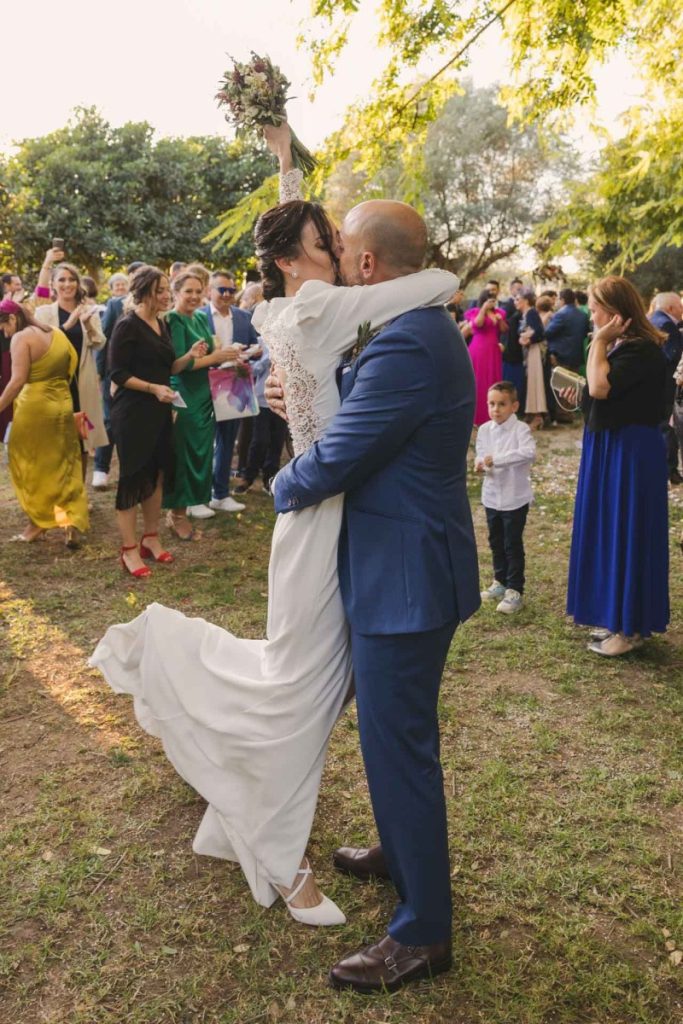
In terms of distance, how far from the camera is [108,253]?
88.5 ft

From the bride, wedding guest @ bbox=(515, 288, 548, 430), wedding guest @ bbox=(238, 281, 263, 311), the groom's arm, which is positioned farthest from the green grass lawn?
wedding guest @ bbox=(515, 288, 548, 430)

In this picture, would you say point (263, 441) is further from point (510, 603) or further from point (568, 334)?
point (568, 334)

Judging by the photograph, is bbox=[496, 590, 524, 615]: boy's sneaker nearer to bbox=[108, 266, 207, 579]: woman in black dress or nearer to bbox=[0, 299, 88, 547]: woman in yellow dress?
bbox=[108, 266, 207, 579]: woman in black dress

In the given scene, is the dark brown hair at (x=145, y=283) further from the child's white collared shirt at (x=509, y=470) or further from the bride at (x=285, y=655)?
the bride at (x=285, y=655)

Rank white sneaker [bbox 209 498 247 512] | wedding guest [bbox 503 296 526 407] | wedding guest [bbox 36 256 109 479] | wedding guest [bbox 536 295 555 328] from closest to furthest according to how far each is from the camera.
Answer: wedding guest [bbox 36 256 109 479], white sneaker [bbox 209 498 247 512], wedding guest [bbox 503 296 526 407], wedding guest [bbox 536 295 555 328]

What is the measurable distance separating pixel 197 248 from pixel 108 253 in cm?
307

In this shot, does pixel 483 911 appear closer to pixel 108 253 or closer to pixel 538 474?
pixel 538 474

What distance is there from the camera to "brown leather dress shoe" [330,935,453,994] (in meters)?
2.48

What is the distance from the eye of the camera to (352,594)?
7.88 feet

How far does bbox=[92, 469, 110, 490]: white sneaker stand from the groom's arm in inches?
285

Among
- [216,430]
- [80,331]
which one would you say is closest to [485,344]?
[216,430]

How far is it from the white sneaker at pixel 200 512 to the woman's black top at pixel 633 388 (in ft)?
14.2

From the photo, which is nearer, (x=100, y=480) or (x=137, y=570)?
(x=137, y=570)

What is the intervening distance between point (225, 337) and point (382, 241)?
19.4 feet
